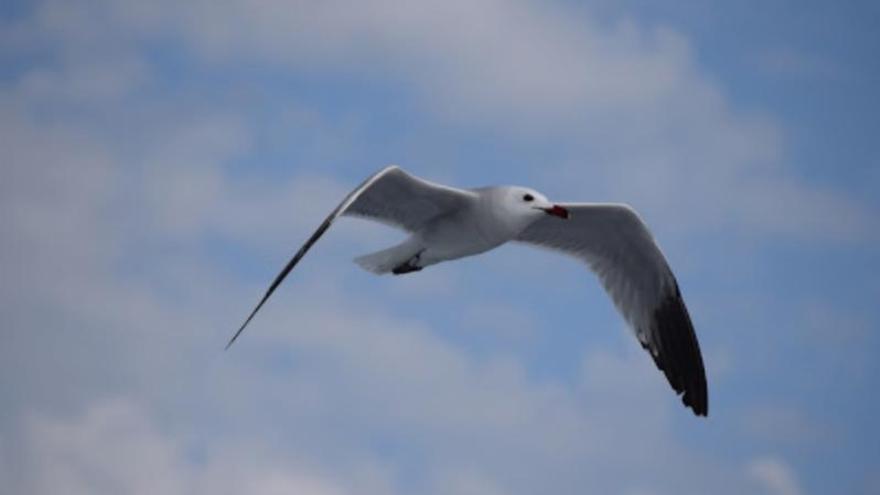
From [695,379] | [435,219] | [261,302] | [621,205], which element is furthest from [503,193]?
[695,379]

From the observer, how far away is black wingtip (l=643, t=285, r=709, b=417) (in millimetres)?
14078

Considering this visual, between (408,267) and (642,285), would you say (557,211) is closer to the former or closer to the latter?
(408,267)

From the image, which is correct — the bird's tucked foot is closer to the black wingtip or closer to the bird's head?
the bird's head

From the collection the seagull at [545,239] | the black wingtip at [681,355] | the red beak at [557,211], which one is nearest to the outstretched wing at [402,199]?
the seagull at [545,239]

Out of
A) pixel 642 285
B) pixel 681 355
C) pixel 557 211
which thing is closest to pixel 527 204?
pixel 557 211

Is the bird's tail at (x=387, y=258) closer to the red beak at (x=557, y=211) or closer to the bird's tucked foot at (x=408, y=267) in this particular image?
the bird's tucked foot at (x=408, y=267)

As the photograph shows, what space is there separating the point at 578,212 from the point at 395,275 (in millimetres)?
2027

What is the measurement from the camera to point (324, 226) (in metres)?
10.9

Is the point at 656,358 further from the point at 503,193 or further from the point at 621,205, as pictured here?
the point at 503,193

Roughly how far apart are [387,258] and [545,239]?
216 centimetres

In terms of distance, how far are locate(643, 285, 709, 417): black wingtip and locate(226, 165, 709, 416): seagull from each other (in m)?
0.01

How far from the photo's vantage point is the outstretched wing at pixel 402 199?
1173 cm

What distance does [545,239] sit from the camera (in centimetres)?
1395

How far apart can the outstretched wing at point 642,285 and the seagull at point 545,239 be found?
1 centimetres
